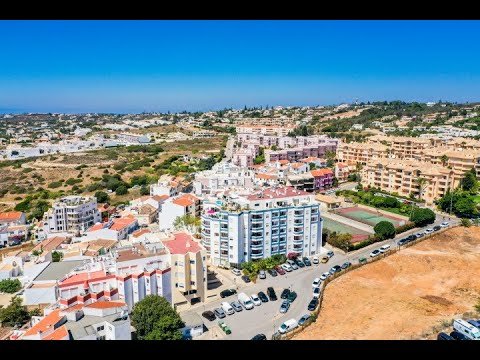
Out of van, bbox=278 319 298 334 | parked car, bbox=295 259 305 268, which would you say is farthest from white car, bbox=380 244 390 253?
van, bbox=278 319 298 334

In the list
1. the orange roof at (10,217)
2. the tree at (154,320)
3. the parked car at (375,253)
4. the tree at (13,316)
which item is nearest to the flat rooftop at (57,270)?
the tree at (13,316)

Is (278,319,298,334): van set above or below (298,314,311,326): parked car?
above

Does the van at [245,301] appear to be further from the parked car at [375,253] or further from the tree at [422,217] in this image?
the tree at [422,217]

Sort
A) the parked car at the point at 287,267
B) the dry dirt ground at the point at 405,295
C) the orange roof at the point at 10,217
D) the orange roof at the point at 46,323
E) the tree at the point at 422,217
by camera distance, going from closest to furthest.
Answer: the orange roof at the point at 46,323
the dry dirt ground at the point at 405,295
the parked car at the point at 287,267
the tree at the point at 422,217
the orange roof at the point at 10,217

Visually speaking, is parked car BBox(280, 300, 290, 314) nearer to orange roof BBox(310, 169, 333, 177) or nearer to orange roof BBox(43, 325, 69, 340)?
orange roof BBox(43, 325, 69, 340)
